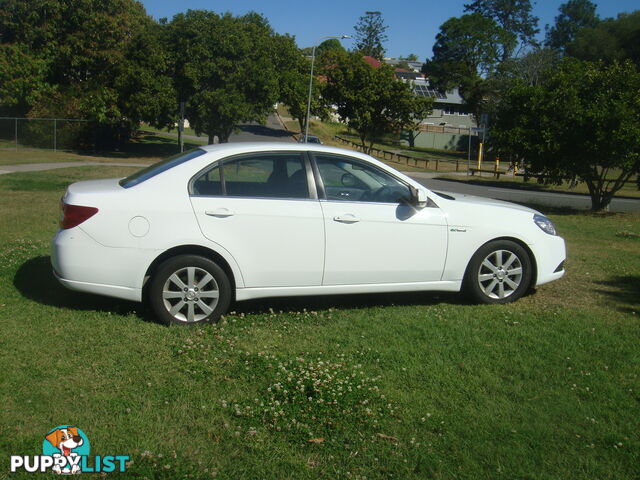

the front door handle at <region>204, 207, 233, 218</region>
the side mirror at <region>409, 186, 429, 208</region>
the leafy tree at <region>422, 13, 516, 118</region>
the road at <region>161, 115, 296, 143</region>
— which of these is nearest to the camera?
the front door handle at <region>204, 207, 233, 218</region>

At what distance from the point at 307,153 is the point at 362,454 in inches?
125

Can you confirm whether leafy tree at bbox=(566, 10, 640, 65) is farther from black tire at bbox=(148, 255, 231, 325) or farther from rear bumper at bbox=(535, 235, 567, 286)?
black tire at bbox=(148, 255, 231, 325)

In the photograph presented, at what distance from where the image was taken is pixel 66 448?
11.7 feet

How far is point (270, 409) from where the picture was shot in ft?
13.4

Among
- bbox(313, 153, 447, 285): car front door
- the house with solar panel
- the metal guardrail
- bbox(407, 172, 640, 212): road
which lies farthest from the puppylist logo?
the house with solar panel

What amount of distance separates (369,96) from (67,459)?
121 ft

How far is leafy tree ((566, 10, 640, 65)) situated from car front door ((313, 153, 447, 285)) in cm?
6157

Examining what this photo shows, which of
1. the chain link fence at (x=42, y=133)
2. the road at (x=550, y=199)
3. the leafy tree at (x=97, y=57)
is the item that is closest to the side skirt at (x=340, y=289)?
the road at (x=550, y=199)

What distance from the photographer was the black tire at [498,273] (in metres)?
6.46

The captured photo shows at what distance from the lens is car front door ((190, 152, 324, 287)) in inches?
223

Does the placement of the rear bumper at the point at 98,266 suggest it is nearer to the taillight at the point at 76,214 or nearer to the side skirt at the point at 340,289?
the taillight at the point at 76,214

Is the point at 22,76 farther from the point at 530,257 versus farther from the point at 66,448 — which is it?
the point at 66,448

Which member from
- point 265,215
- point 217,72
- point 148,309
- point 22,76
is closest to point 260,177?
point 265,215

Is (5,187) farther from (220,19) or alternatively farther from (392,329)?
(220,19)
